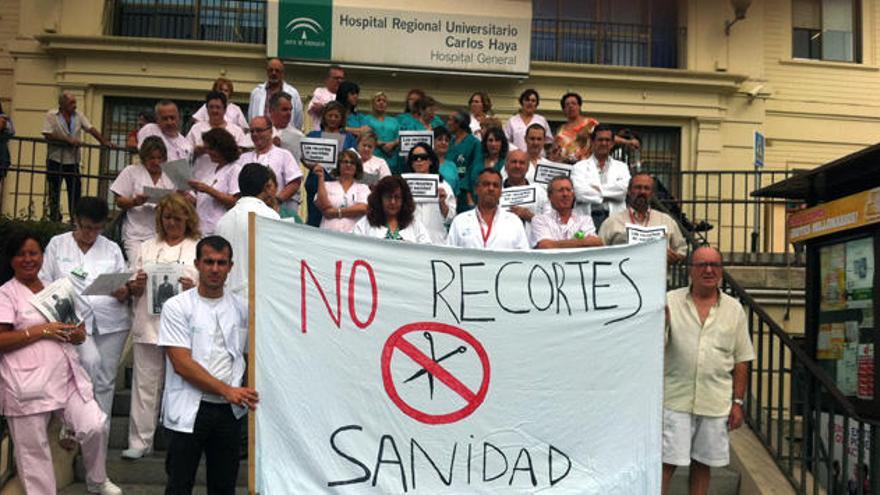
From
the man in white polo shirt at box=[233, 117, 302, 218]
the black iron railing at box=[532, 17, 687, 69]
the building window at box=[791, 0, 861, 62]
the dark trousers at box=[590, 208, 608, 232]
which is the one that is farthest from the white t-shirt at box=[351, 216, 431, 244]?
the building window at box=[791, 0, 861, 62]

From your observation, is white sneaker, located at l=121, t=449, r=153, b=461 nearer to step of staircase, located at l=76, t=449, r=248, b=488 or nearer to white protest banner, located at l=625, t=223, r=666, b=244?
step of staircase, located at l=76, t=449, r=248, b=488

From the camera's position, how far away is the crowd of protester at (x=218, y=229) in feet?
17.2

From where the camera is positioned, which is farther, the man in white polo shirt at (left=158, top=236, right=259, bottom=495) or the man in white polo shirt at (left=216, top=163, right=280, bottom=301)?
the man in white polo shirt at (left=216, top=163, right=280, bottom=301)

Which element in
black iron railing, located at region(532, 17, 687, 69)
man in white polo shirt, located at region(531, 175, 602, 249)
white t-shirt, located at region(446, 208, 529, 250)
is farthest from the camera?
black iron railing, located at region(532, 17, 687, 69)

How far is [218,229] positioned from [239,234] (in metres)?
0.17

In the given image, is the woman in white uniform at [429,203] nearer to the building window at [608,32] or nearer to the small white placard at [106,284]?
the small white placard at [106,284]

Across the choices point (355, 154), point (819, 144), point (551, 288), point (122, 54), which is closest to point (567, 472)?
point (551, 288)

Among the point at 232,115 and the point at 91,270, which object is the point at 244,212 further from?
the point at 232,115

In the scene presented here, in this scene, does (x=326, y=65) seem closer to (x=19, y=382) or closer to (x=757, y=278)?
(x=757, y=278)

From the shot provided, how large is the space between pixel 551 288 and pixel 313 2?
11717 millimetres

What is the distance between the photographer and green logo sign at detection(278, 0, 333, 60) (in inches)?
637

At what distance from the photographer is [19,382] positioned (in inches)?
221

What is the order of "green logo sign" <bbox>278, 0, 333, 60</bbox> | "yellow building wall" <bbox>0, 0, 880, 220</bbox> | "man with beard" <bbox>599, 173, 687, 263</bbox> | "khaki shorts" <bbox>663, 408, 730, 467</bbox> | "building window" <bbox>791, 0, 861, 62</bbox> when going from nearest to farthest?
"khaki shorts" <bbox>663, 408, 730, 467</bbox> → "man with beard" <bbox>599, 173, 687, 263</bbox> → "green logo sign" <bbox>278, 0, 333, 60</bbox> → "yellow building wall" <bbox>0, 0, 880, 220</bbox> → "building window" <bbox>791, 0, 861, 62</bbox>

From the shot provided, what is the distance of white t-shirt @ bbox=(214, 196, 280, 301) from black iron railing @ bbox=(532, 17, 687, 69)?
38.4 feet
